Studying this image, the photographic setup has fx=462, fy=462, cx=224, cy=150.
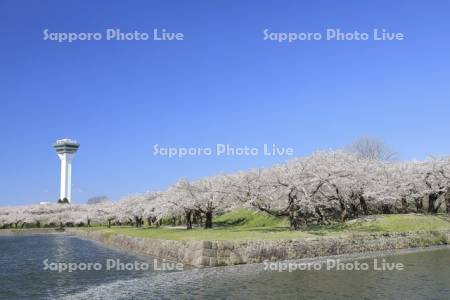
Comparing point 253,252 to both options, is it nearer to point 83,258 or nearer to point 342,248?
point 342,248

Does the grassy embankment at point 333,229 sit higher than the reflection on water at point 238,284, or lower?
higher

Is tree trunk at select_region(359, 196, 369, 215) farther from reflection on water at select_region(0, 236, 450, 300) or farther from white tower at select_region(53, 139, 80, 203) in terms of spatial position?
white tower at select_region(53, 139, 80, 203)

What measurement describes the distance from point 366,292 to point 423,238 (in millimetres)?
24153

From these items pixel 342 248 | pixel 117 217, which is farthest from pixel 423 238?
pixel 117 217

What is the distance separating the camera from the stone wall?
3058 centimetres

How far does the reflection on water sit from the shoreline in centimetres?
149

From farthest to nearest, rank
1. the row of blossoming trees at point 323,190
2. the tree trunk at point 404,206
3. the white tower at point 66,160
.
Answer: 1. the white tower at point 66,160
2. the tree trunk at point 404,206
3. the row of blossoming trees at point 323,190

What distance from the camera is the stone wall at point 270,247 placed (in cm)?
3058

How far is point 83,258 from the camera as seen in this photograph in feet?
127

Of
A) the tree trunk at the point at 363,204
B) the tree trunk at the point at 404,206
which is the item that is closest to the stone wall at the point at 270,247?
the tree trunk at the point at 363,204

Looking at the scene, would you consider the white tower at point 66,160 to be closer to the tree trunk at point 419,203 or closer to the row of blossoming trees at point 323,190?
the row of blossoming trees at point 323,190

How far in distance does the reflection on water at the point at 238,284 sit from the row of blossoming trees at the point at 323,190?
15.1 metres

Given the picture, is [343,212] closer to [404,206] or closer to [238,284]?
[404,206]

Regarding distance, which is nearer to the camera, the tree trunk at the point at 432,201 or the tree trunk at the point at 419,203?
the tree trunk at the point at 432,201
